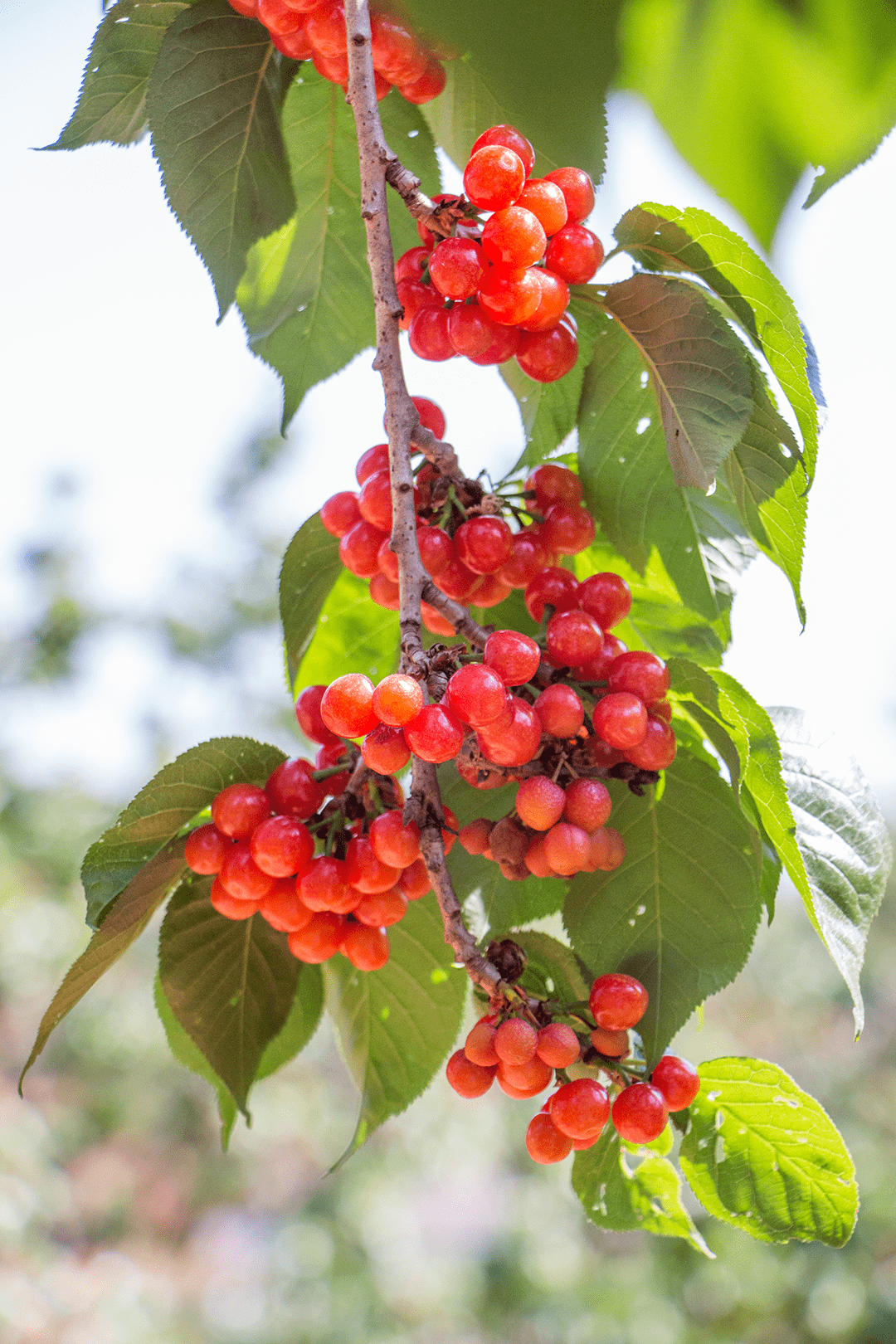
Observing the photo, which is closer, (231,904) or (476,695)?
(476,695)

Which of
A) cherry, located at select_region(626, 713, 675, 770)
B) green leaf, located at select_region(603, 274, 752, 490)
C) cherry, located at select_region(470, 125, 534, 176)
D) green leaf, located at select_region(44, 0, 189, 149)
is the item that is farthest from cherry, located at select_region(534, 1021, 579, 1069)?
green leaf, located at select_region(44, 0, 189, 149)

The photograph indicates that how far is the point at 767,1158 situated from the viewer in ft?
1.33

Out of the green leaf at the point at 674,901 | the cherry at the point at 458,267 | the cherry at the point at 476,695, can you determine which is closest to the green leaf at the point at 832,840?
the green leaf at the point at 674,901

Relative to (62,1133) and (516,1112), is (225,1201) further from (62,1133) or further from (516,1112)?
(516,1112)

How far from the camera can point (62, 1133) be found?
143 inches

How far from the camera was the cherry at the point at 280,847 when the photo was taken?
1.31 feet

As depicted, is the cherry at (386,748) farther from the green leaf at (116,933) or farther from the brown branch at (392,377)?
the green leaf at (116,933)

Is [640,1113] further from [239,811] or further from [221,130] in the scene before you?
[221,130]

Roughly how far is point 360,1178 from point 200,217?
128 inches

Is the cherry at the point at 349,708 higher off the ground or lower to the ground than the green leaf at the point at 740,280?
lower

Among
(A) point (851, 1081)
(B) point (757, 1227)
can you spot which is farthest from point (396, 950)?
(A) point (851, 1081)

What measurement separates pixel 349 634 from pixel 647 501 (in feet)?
0.57

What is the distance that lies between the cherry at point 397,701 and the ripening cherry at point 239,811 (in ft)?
0.42

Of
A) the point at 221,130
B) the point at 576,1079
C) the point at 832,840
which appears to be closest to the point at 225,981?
the point at 576,1079
